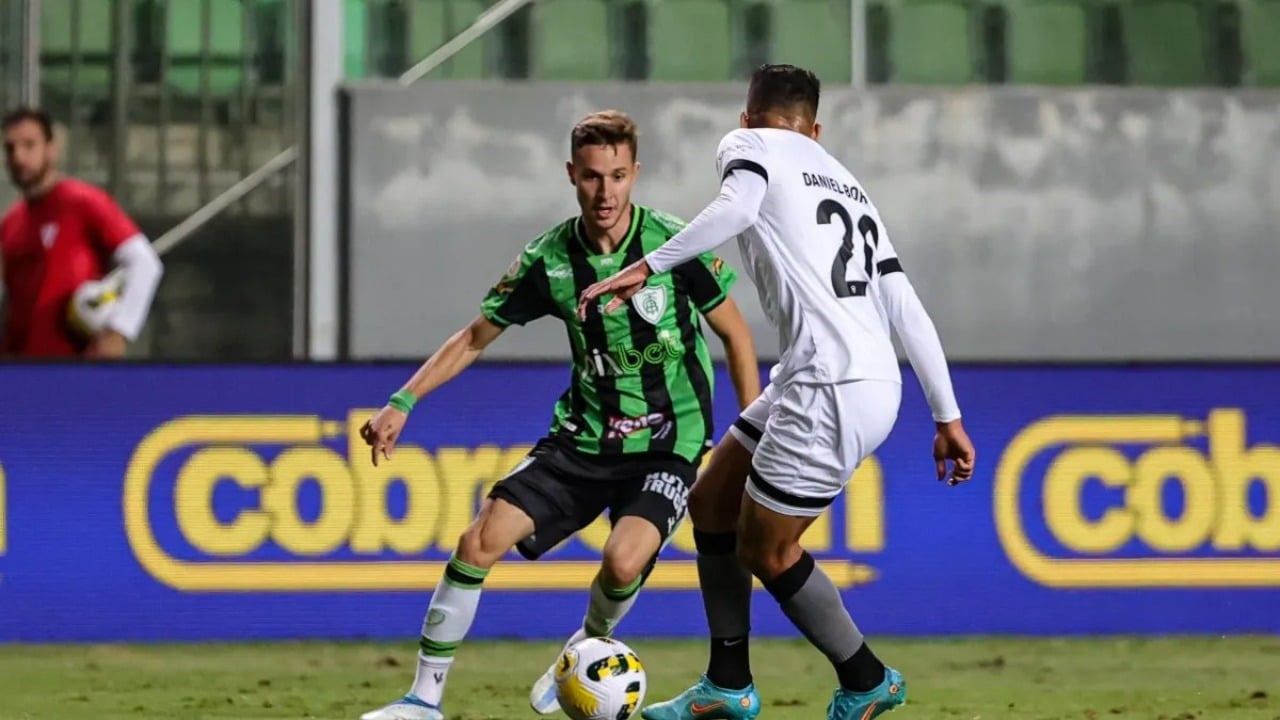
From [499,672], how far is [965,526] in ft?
7.91

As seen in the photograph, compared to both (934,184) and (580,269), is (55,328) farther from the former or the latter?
(934,184)

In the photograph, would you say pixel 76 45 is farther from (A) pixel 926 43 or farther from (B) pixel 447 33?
(A) pixel 926 43

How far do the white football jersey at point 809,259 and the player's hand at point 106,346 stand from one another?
329 centimetres

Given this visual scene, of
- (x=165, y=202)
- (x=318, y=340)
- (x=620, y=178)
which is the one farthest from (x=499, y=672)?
(x=165, y=202)

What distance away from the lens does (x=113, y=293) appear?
8.87m

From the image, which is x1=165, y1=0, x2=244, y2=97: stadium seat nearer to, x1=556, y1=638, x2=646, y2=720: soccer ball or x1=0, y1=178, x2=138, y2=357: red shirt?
x1=0, y1=178, x2=138, y2=357: red shirt

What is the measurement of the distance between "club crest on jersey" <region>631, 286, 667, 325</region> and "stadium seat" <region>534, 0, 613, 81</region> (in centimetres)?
742

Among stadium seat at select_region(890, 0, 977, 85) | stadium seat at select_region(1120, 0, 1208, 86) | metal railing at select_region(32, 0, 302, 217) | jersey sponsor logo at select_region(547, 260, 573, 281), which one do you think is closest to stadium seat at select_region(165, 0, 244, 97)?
metal railing at select_region(32, 0, 302, 217)

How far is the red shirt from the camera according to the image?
9.33 metres

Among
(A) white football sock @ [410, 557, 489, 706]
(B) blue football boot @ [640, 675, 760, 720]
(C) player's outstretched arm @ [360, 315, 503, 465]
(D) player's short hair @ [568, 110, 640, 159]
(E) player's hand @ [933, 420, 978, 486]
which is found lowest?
(B) blue football boot @ [640, 675, 760, 720]

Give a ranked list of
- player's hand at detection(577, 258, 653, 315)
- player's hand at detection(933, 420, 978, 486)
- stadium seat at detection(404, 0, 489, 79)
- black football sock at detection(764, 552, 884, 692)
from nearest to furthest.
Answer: player's hand at detection(577, 258, 653, 315), player's hand at detection(933, 420, 978, 486), black football sock at detection(764, 552, 884, 692), stadium seat at detection(404, 0, 489, 79)

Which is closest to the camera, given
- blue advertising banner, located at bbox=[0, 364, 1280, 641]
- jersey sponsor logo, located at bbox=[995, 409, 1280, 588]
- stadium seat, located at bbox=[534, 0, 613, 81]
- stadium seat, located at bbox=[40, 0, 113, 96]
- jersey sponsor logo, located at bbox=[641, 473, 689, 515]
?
jersey sponsor logo, located at bbox=[641, 473, 689, 515]

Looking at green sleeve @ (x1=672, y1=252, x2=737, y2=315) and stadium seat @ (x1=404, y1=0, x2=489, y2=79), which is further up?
stadium seat @ (x1=404, y1=0, x2=489, y2=79)

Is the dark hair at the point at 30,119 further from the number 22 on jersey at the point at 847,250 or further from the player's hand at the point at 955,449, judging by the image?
the player's hand at the point at 955,449
